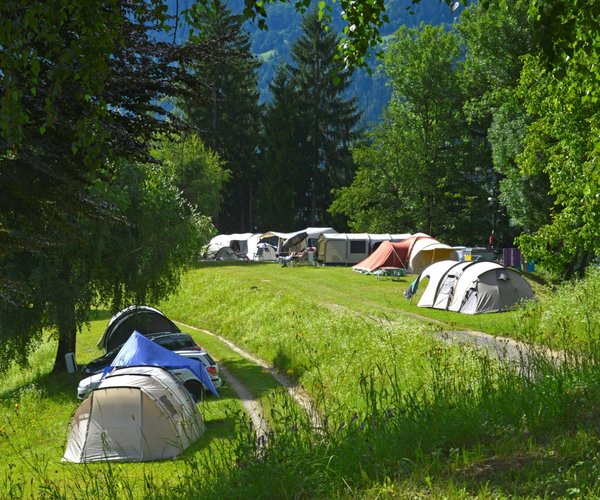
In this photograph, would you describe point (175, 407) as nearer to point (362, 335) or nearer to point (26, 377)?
point (362, 335)

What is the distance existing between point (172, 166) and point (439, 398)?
43931 millimetres

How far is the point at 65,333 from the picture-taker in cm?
2225

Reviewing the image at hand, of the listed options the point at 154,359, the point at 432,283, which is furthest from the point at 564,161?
the point at 154,359

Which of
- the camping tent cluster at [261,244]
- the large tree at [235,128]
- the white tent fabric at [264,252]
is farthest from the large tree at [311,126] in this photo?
the white tent fabric at [264,252]

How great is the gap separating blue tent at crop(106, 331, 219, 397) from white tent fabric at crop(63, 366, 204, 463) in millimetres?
2273

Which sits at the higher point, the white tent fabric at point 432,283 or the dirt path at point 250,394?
the white tent fabric at point 432,283

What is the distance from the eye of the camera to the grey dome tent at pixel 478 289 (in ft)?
80.5

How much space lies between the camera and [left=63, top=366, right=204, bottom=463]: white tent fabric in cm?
1433

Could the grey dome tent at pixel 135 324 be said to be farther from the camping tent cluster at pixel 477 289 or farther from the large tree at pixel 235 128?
the large tree at pixel 235 128

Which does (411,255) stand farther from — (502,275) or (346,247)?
(502,275)

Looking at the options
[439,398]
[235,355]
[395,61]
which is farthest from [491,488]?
[395,61]

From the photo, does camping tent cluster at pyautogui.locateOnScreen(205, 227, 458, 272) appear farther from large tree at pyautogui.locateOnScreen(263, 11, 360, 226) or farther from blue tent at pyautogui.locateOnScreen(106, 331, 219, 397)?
blue tent at pyautogui.locateOnScreen(106, 331, 219, 397)

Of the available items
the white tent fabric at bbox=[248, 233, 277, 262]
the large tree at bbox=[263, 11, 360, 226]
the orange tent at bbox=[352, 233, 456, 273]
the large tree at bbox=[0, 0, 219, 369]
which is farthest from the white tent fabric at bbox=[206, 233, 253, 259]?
the large tree at bbox=[0, 0, 219, 369]

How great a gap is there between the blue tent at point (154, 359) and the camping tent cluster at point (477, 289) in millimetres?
10164
